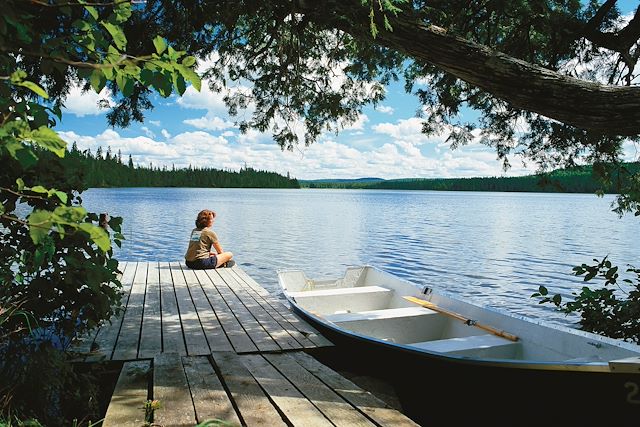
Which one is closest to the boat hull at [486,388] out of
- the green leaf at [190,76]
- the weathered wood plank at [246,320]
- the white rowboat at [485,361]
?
the white rowboat at [485,361]

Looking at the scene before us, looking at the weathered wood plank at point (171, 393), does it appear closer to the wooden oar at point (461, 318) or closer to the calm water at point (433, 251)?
the wooden oar at point (461, 318)

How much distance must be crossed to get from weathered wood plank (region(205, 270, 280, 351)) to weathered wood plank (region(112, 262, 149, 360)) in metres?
1.20

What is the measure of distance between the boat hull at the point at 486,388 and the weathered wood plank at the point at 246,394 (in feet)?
5.21

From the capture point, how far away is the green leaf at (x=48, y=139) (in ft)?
4.88

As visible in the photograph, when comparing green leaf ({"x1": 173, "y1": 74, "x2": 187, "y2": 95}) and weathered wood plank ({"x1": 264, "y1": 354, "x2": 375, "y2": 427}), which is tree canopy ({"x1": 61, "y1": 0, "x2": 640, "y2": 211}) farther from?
weathered wood plank ({"x1": 264, "y1": 354, "x2": 375, "y2": 427})

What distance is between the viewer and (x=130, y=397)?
139 inches

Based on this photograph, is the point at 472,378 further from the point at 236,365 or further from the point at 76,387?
the point at 76,387

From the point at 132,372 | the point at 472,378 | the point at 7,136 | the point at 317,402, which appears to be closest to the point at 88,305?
the point at 132,372

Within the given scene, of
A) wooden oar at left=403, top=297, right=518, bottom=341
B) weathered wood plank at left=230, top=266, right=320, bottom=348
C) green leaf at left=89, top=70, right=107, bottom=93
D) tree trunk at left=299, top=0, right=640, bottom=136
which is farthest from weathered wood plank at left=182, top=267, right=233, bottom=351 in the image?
green leaf at left=89, top=70, right=107, bottom=93

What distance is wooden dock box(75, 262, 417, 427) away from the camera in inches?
129

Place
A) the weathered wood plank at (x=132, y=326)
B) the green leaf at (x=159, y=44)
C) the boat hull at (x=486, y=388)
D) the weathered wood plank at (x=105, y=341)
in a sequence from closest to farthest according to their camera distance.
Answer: the green leaf at (x=159, y=44)
the boat hull at (x=486, y=388)
the weathered wood plank at (x=105, y=341)
the weathered wood plank at (x=132, y=326)

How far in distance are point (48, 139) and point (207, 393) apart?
258cm

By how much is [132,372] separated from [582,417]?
12.3 ft

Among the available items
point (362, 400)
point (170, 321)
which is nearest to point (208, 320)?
point (170, 321)
